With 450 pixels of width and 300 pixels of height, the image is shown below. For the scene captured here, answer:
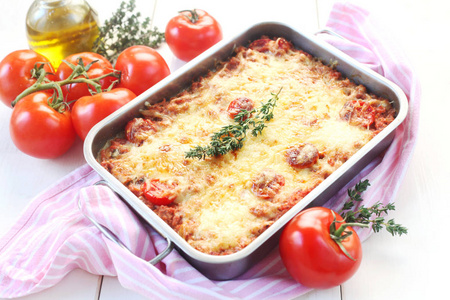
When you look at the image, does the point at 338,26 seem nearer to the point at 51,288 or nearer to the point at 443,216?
the point at 443,216

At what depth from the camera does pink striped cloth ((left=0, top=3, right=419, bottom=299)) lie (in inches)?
104

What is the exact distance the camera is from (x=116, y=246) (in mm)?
2697

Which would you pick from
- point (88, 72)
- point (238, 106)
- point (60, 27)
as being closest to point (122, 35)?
point (60, 27)

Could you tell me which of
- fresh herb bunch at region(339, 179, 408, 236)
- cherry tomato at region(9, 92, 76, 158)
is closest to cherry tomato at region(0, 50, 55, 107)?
cherry tomato at region(9, 92, 76, 158)

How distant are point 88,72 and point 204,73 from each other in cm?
75

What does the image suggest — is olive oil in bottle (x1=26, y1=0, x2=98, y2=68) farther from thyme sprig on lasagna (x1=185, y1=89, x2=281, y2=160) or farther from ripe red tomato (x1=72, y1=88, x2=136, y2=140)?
thyme sprig on lasagna (x1=185, y1=89, x2=281, y2=160)

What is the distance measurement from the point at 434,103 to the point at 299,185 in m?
1.38

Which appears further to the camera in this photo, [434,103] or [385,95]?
[434,103]

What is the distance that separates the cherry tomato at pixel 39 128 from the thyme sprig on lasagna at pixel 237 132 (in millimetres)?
860

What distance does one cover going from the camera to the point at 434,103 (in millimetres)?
3633

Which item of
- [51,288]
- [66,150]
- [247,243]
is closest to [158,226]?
[247,243]

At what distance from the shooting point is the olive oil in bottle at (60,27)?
370cm

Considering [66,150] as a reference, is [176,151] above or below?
above

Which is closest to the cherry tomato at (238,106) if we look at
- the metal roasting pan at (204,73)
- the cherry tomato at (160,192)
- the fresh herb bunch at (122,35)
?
the metal roasting pan at (204,73)
